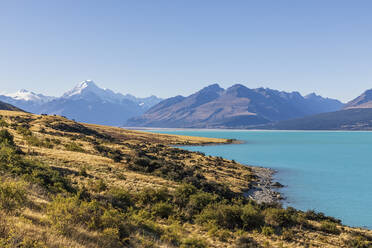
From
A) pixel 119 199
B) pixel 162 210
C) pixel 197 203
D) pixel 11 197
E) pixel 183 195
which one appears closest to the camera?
pixel 11 197

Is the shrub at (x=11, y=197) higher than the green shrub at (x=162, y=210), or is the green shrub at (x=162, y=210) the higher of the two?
the shrub at (x=11, y=197)

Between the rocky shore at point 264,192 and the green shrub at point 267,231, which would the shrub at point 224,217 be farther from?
the rocky shore at point 264,192

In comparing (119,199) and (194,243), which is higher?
(119,199)

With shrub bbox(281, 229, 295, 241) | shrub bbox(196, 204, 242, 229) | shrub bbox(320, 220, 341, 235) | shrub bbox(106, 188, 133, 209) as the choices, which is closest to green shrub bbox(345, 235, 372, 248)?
shrub bbox(320, 220, 341, 235)

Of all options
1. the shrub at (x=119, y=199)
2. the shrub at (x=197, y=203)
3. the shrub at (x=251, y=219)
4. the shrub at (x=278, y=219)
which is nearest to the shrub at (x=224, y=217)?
the shrub at (x=251, y=219)

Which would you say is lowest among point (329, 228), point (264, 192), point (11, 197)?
point (264, 192)

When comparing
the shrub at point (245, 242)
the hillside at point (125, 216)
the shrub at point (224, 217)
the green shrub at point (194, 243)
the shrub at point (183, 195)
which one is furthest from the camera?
the shrub at point (183, 195)

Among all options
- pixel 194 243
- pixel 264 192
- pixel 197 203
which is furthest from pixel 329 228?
pixel 264 192

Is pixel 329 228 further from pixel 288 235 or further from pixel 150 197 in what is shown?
pixel 150 197

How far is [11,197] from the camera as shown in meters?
12.7

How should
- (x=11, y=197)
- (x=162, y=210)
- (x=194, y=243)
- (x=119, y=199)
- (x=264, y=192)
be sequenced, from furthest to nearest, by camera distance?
(x=264, y=192)
(x=119, y=199)
(x=162, y=210)
(x=194, y=243)
(x=11, y=197)

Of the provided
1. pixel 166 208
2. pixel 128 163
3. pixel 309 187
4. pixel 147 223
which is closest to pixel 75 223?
pixel 147 223

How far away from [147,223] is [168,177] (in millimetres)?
16560

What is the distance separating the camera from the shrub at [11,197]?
38.3 ft
